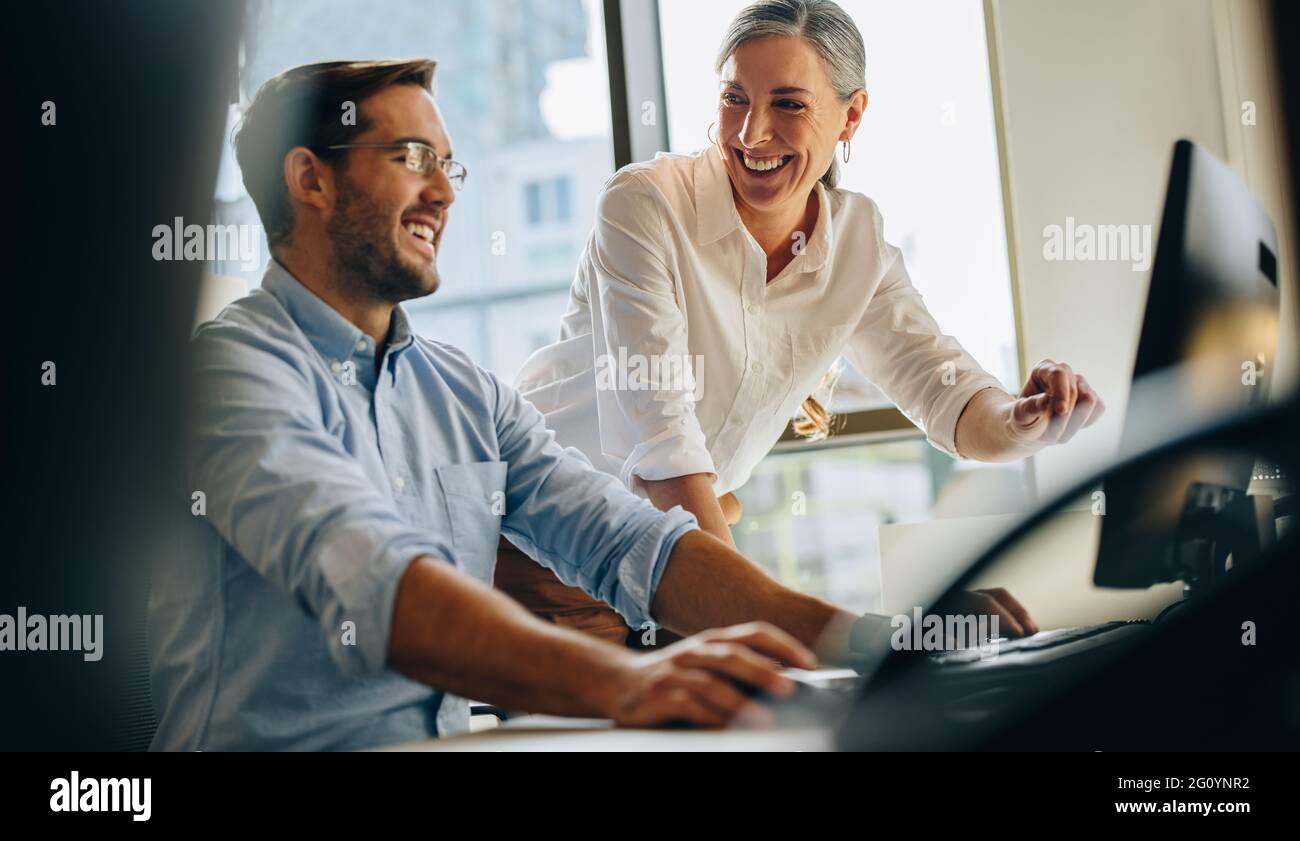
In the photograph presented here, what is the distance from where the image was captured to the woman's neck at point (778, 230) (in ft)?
5.07

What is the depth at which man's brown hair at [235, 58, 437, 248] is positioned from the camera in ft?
3.46

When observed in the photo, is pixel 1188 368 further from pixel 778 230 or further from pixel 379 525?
pixel 778 230

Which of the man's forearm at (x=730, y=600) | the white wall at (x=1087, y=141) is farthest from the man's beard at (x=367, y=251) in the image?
the white wall at (x=1087, y=141)

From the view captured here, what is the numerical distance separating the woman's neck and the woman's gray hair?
0.18 metres

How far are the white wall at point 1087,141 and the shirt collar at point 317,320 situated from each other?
225 cm

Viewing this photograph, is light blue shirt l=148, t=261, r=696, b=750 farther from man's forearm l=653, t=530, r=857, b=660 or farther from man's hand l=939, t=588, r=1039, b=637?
man's hand l=939, t=588, r=1039, b=637

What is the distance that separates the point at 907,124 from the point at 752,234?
1661 mm

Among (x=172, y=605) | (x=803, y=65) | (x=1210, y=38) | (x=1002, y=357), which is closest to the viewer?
(x=172, y=605)

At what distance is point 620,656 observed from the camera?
2.22 feet

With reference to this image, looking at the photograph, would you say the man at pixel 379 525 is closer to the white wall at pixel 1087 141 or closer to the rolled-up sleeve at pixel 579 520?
the rolled-up sleeve at pixel 579 520

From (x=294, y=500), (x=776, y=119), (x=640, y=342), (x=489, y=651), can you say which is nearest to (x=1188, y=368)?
(x=489, y=651)
